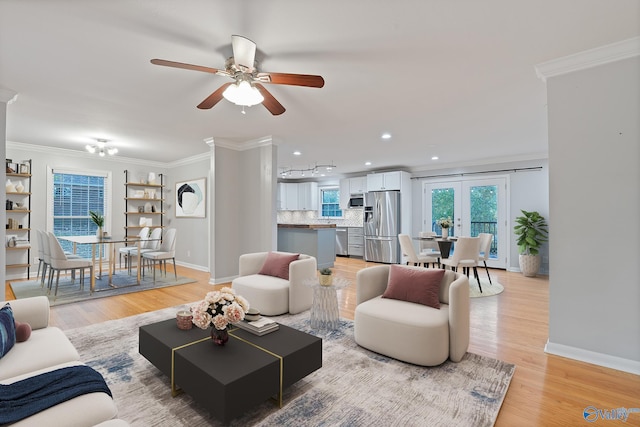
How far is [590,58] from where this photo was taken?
2496 millimetres

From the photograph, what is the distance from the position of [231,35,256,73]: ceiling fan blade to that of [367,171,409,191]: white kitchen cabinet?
6.07 m

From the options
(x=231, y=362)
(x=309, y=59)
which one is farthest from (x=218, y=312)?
(x=309, y=59)

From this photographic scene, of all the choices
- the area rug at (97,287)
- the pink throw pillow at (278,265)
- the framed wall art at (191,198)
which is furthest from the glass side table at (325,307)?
the framed wall art at (191,198)

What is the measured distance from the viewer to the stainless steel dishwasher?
30.1ft

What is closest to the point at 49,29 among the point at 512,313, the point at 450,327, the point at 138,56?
the point at 138,56

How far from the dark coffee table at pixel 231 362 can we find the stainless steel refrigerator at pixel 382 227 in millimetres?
5895

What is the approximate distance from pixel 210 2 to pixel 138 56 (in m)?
1.04

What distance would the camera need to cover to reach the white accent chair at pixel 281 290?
140 inches

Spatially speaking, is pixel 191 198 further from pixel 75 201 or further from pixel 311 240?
pixel 311 240

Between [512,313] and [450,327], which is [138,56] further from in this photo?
[512,313]

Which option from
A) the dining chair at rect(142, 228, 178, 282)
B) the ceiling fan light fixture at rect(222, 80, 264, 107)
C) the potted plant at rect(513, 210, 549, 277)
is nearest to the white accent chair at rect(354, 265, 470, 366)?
the ceiling fan light fixture at rect(222, 80, 264, 107)

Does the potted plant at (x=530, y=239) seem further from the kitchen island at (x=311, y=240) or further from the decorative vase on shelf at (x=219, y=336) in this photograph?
the decorative vase on shelf at (x=219, y=336)

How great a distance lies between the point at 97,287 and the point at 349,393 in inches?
191

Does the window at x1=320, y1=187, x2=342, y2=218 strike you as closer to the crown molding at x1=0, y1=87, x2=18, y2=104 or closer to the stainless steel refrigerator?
the stainless steel refrigerator
